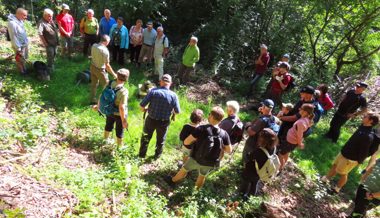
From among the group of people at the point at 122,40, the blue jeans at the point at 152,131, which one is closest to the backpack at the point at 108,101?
the blue jeans at the point at 152,131

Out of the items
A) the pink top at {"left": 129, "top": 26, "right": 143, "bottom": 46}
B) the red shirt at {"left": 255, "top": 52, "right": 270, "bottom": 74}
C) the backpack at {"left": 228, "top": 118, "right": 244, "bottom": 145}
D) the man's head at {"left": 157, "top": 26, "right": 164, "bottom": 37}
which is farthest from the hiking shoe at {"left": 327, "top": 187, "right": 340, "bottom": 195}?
the pink top at {"left": 129, "top": 26, "right": 143, "bottom": 46}

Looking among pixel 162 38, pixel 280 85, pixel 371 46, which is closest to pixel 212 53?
pixel 162 38

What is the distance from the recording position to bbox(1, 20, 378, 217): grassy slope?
4.89 meters

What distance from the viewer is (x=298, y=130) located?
6.57m

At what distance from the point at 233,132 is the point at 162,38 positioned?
5.54 metres

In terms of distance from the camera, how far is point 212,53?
14039 millimetres

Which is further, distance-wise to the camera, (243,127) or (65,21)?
(65,21)

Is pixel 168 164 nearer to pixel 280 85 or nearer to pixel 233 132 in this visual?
pixel 233 132

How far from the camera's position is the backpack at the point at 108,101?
6316mm

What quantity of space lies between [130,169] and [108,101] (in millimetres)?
1503

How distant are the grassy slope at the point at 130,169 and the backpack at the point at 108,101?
31.7 inches

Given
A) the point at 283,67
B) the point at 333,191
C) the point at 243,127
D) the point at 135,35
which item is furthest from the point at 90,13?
the point at 333,191

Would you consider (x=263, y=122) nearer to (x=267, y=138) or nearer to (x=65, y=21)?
(x=267, y=138)

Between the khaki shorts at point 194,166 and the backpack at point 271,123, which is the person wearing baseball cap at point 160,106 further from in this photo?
the backpack at point 271,123
